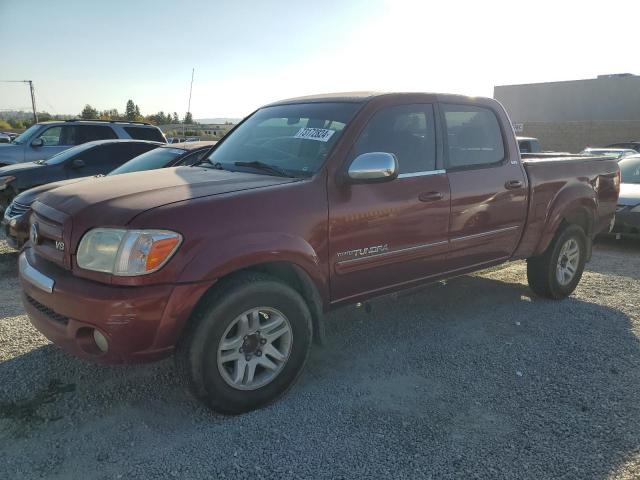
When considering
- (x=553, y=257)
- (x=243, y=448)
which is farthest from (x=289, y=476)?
(x=553, y=257)

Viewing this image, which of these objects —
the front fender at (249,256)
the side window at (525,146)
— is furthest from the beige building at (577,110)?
the front fender at (249,256)

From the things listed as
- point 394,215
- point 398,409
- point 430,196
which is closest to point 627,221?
point 430,196

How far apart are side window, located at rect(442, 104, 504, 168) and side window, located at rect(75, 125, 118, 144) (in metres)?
8.92

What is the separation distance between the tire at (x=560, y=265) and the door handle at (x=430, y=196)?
1.93 meters

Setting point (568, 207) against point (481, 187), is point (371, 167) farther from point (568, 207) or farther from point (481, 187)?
point (568, 207)

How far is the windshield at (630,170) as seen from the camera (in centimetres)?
905

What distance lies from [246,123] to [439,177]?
1.71 metres

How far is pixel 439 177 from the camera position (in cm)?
404

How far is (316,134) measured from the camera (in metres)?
3.74

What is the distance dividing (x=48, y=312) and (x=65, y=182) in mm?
3732

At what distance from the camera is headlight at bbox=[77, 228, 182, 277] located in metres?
2.76

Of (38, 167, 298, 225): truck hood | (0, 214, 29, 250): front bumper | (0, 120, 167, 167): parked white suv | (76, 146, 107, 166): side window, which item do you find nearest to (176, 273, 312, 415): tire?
(38, 167, 298, 225): truck hood

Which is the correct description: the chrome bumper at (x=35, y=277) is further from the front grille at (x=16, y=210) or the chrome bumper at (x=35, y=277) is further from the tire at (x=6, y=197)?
the tire at (x=6, y=197)

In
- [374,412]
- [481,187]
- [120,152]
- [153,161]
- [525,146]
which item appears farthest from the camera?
[525,146]
